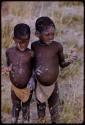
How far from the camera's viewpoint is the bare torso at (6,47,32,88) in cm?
349

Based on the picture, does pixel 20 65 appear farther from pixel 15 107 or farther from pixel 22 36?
pixel 15 107

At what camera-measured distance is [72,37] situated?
5.37 metres

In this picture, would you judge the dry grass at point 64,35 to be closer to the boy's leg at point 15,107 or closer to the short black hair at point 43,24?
the boy's leg at point 15,107

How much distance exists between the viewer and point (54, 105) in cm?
369

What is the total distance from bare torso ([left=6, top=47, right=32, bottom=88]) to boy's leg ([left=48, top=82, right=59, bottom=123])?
217mm

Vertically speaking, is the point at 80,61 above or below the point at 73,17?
below

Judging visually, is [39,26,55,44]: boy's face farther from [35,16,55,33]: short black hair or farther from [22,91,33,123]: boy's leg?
[22,91,33,123]: boy's leg

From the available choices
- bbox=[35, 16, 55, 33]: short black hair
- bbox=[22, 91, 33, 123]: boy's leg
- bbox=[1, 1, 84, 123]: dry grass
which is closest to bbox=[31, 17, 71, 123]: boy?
bbox=[35, 16, 55, 33]: short black hair

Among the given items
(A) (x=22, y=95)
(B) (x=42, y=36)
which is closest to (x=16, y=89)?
(A) (x=22, y=95)

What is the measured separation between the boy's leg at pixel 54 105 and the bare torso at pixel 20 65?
217 mm

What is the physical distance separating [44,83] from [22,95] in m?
0.16

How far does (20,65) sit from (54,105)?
1.23ft

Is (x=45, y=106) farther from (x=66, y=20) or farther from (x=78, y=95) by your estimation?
(x=66, y=20)

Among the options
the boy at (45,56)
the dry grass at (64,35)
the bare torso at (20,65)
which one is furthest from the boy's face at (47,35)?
the dry grass at (64,35)
